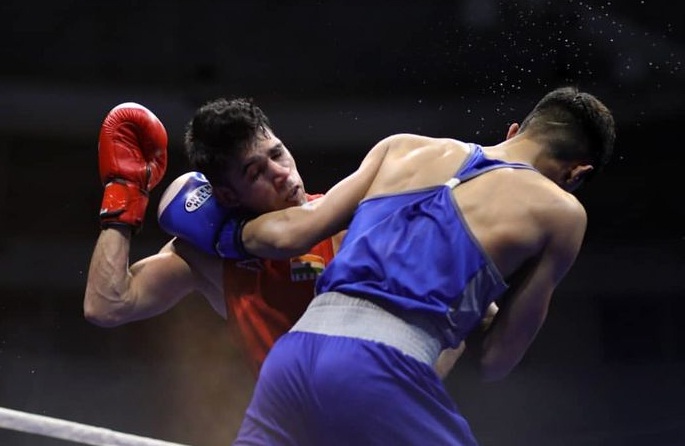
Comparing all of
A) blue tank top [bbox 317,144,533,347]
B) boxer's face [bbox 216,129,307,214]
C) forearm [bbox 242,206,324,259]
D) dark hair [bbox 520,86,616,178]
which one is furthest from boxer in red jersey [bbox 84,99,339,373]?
dark hair [bbox 520,86,616,178]

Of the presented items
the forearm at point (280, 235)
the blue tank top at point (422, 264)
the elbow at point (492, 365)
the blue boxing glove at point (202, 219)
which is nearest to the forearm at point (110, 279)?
the blue boxing glove at point (202, 219)

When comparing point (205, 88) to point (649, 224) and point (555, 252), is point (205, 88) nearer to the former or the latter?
point (649, 224)

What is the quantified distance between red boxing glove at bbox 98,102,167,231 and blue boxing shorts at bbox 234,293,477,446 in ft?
2.29

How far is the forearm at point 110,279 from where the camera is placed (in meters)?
2.21

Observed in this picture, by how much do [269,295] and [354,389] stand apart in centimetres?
63

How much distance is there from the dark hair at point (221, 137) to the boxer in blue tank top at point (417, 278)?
26 centimetres

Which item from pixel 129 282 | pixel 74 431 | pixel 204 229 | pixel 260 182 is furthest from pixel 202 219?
pixel 74 431

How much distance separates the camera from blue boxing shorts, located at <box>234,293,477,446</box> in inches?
62.8

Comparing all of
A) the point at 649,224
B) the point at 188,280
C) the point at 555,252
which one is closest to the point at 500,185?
the point at 555,252

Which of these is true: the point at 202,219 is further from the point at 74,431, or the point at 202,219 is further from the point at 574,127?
the point at 574,127

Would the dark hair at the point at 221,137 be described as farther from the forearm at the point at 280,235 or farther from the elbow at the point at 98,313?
the elbow at the point at 98,313

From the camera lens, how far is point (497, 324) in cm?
183

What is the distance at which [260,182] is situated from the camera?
2.10 metres

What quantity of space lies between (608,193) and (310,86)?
171 centimetres
